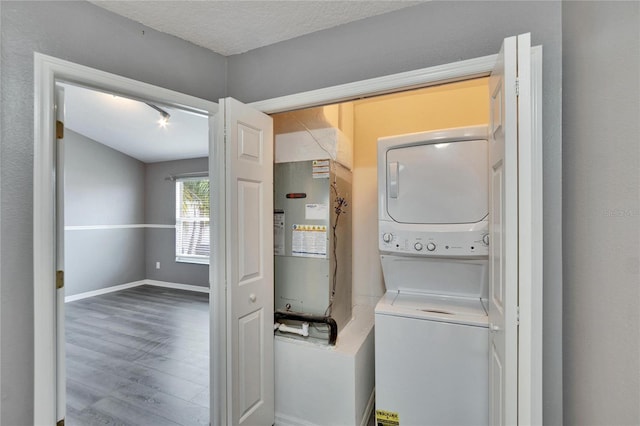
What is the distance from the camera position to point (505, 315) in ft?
3.33

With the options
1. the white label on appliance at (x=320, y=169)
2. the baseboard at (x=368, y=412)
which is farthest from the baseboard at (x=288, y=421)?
the white label on appliance at (x=320, y=169)

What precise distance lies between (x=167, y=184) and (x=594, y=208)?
628 cm

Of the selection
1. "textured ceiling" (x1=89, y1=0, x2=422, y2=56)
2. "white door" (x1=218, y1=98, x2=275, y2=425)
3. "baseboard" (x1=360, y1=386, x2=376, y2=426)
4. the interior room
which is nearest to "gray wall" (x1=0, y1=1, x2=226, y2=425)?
the interior room

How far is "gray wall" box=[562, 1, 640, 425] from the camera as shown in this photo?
75 cm

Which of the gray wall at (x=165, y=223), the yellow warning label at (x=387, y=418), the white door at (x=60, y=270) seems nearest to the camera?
the white door at (x=60, y=270)

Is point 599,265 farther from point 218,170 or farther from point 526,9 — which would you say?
point 218,170

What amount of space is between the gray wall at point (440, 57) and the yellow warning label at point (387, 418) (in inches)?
32.6

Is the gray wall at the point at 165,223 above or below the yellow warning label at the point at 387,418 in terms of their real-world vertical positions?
above

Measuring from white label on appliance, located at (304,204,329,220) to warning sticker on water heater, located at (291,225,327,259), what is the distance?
6 cm

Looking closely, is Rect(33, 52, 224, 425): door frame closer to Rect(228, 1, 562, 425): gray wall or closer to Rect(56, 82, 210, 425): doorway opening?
Rect(228, 1, 562, 425): gray wall

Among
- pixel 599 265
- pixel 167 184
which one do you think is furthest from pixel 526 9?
pixel 167 184

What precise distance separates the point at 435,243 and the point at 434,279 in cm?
32

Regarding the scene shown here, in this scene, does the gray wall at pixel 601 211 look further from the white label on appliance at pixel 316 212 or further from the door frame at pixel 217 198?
the white label on appliance at pixel 316 212

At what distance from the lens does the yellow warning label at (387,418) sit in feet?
5.90
